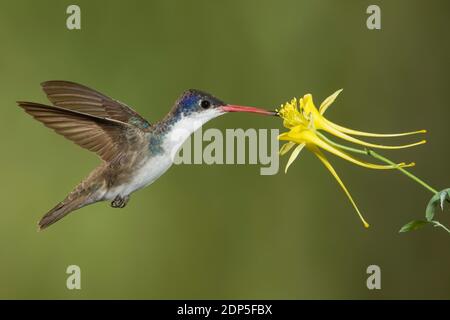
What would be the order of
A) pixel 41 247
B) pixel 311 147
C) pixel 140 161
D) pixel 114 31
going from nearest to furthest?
1. pixel 311 147
2. pixel 140 161
3. pixel 41 247
4. pixel 114 31

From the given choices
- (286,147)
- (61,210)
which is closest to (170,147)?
(286,147)

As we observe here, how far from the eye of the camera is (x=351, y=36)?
600cm

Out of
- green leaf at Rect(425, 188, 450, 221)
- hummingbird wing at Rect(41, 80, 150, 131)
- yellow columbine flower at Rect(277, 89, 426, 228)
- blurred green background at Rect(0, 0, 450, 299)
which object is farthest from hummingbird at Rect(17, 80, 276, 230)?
blurred green background at Rect(0, 0, 450, 299)

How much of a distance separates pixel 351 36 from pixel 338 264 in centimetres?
185

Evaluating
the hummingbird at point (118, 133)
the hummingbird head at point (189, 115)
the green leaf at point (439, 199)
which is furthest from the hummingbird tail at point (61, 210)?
the green leaf at point (439, 199)

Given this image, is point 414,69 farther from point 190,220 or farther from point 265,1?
point 190,220

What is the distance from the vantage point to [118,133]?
265 cm

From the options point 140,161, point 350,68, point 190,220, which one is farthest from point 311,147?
point 350,68

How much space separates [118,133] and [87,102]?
0.20m

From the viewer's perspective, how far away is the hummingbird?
243cm

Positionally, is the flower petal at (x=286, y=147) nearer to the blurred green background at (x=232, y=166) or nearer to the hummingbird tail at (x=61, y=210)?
the hummingbird tail at (x=61, y=210)

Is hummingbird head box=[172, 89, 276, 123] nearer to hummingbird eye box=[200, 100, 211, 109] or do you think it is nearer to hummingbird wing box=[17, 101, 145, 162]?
hummingbird eye box=[200, 100, 211, 109]

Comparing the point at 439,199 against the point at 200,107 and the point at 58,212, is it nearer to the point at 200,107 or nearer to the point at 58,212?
the point at 200,107

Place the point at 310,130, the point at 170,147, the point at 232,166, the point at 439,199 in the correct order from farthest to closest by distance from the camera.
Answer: the point at 232,166
the point at 170,147
the point at 310,130
the point at 439,199
